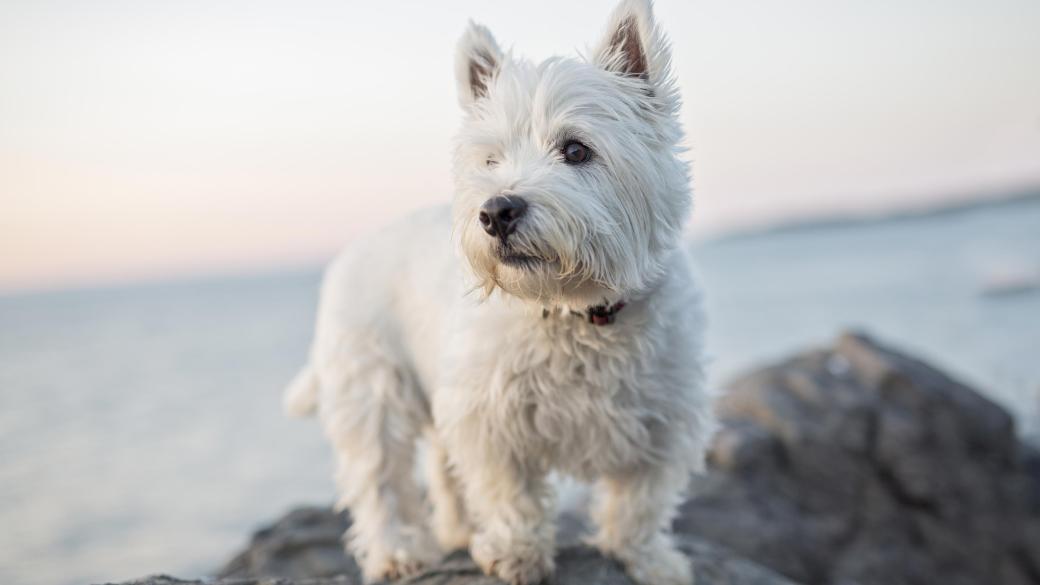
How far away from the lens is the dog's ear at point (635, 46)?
333 centimetres

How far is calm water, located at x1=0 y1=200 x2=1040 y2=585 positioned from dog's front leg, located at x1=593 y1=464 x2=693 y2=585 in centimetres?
71

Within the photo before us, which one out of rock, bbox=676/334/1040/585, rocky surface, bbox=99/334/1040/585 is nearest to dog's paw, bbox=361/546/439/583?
rocky surface, bbox=99/334/1040/585

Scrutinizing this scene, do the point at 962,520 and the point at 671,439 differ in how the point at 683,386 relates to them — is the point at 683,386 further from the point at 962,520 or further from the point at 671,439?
the point at 962,520

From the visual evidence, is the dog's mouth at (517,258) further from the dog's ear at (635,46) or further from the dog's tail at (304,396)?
the dog's tail at (304,396)

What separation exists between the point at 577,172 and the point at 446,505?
8.70 ft

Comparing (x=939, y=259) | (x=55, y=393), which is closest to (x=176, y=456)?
(x=55, y=393)

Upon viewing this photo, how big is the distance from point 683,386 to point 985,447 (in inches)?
178

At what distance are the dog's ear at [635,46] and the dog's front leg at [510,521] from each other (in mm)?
1818

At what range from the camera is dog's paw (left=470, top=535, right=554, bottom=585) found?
3693 mm

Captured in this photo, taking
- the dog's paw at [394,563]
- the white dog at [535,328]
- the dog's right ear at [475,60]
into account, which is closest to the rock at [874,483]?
the white dog at [535,328]

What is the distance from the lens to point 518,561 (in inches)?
146

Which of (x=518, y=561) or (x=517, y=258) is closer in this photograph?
(x=517, y=258)

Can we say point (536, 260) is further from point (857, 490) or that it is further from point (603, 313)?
point (857, 490)

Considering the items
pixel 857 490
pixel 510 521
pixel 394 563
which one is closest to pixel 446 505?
pixel 394 563
